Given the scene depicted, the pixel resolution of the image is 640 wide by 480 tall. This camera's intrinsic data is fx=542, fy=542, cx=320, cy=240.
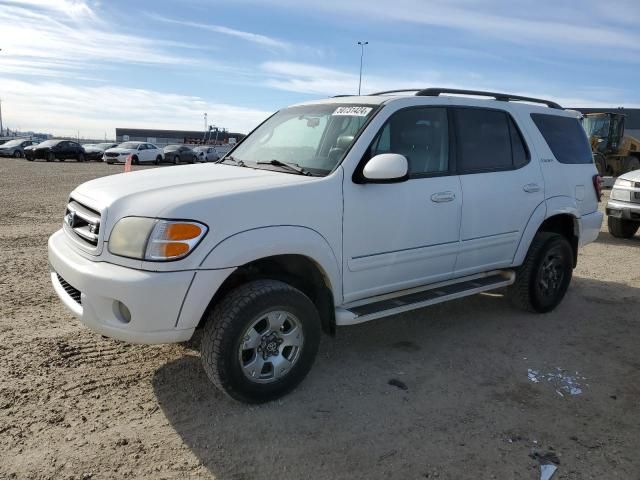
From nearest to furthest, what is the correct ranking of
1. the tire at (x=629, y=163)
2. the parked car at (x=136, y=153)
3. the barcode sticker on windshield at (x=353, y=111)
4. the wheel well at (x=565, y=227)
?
1. the barcode sticker on windshield at (x=353, y=111)
2. the wheel well at (x=565, y=227)
3. the tire at (x=629, y=163)
4. the parked car at (x=136, y=153)

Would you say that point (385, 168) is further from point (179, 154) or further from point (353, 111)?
point (179, 154)

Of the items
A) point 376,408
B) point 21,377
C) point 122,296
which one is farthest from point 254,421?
point 21,377

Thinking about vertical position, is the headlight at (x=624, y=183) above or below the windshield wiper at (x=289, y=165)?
below

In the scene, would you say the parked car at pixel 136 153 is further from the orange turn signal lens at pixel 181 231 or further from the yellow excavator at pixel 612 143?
the orange turn signal lens at pixel 181 231

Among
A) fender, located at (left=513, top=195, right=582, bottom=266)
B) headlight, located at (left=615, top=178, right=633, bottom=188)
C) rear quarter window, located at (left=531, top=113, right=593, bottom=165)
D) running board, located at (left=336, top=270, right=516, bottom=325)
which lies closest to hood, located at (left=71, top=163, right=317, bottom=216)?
running board, located at (left=336, top=270, right=516, bottom=325)

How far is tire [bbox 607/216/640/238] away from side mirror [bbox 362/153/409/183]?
770 centimetres

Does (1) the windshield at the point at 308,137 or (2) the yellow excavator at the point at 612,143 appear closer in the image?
(1) the windshield at the point at 308,137

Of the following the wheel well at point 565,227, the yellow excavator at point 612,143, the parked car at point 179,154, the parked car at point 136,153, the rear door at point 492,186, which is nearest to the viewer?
the rear door at point 492,186

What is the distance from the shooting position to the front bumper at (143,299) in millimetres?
2896

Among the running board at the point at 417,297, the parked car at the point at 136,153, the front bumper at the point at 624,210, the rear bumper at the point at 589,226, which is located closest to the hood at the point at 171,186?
the running board at the point at 417,297

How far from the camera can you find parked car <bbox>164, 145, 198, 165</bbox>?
113 ft

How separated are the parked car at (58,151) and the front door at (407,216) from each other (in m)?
32.2

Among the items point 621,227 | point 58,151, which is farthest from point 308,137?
point 58,151

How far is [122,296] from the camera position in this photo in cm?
291
